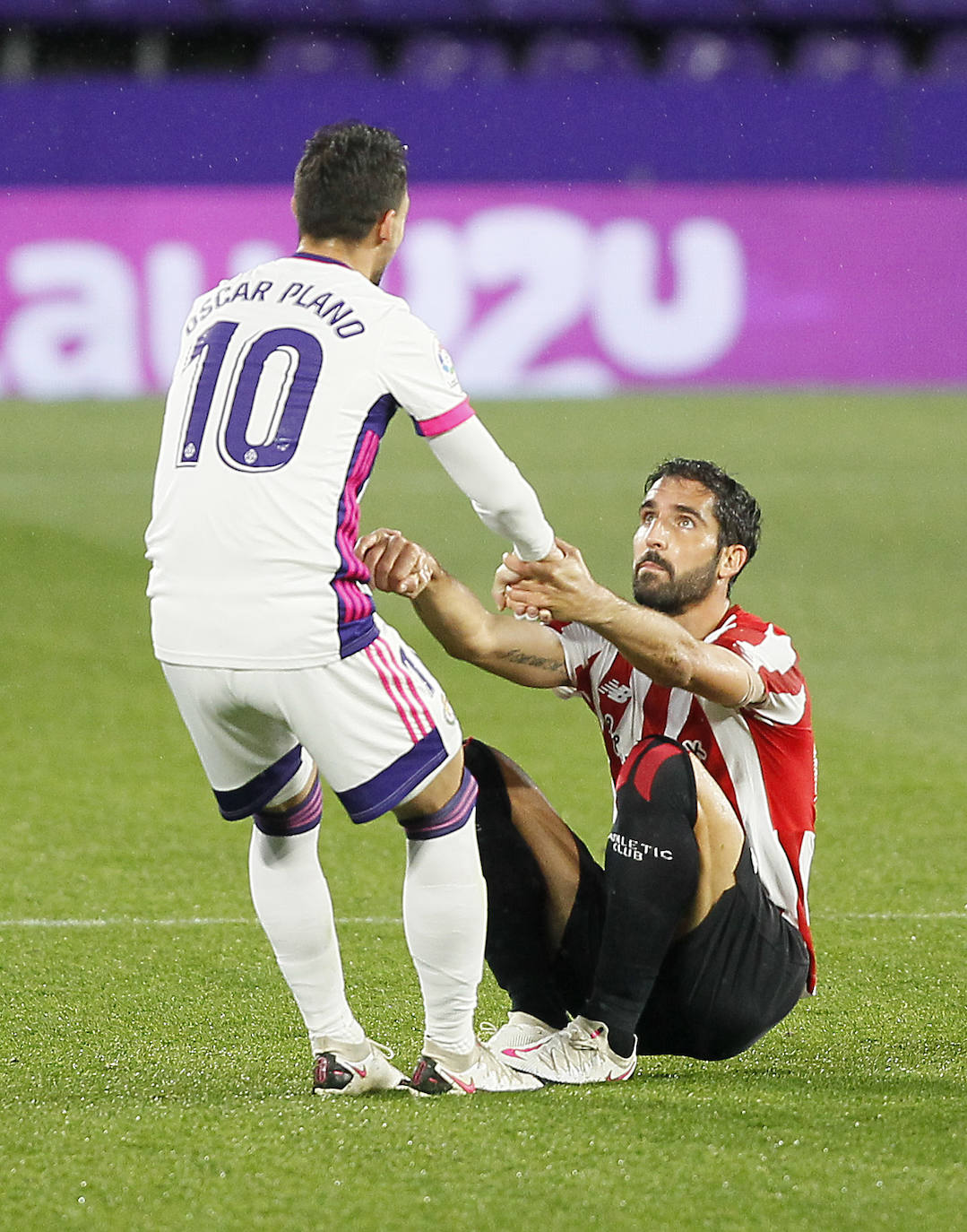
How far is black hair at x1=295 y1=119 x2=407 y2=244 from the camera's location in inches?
127

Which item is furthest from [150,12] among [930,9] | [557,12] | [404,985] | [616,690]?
[616,690]

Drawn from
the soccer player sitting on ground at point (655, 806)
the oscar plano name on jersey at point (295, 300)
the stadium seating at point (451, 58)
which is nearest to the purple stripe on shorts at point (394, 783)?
the soccer player sitting on ground at point (655, 806)

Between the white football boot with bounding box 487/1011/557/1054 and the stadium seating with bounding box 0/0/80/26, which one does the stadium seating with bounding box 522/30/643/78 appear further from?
the white football boot with bounding box 487/1011/557/1054

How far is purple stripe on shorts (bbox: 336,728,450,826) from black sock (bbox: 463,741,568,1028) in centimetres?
42

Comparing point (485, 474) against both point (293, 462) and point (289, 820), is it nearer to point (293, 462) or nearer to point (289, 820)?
point (293, 462)

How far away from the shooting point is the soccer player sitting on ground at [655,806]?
3.38 meters

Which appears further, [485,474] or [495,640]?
[495,640]

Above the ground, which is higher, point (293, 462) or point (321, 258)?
point (321, 258)

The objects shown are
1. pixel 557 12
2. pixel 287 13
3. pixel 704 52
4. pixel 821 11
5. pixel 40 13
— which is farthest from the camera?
pixel 704 52

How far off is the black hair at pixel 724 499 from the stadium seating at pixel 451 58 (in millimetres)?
16778

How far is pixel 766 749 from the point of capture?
3.62 m

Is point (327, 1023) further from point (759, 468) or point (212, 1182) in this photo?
point (759, 468)

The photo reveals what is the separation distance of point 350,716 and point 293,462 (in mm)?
434

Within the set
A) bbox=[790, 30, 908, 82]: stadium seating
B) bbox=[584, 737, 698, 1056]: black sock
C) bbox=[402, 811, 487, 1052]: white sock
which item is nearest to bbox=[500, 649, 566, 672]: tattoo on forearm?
bbox=[584, 737, 698, 1056]: black sock
